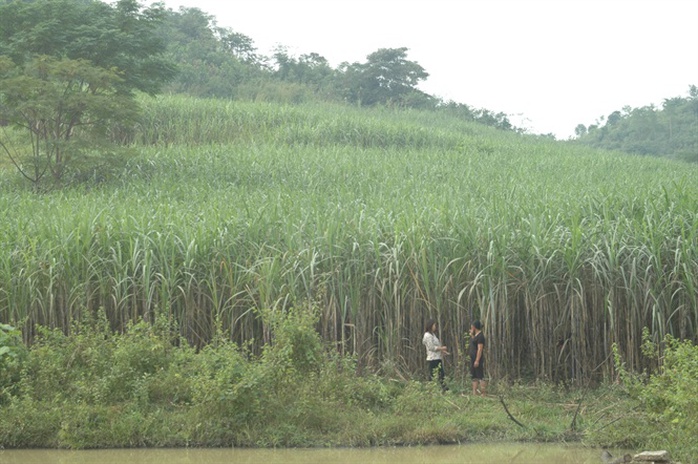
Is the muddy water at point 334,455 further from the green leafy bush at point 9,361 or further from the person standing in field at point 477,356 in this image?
the person standing in field at point 477,356

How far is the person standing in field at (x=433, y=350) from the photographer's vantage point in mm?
9711

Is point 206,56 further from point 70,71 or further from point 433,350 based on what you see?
point 433,350

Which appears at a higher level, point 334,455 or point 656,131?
point 656,131

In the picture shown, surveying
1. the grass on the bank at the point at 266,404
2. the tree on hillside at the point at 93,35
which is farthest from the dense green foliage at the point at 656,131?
the grass on the bank at the point at 266,404

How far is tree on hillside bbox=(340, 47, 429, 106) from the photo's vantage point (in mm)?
45812

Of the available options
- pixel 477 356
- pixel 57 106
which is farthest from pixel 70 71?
pixel 477 356

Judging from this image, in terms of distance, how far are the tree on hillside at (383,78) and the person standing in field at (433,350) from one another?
1440 inches

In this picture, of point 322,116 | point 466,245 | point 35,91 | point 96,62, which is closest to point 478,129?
point 322,116

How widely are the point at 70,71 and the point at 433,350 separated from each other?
11630 mm

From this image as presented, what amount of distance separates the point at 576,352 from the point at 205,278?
465 centimetres

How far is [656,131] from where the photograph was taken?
168 feet

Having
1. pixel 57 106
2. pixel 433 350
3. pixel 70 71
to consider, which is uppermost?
pixel 70 71

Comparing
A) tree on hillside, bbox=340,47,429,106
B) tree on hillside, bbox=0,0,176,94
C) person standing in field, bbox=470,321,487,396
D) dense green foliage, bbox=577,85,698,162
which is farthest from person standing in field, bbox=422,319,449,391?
dense green foliage, bbox=577,85,698,162

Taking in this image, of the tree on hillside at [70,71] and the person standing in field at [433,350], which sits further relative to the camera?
the tree on hillside at [70,71]
